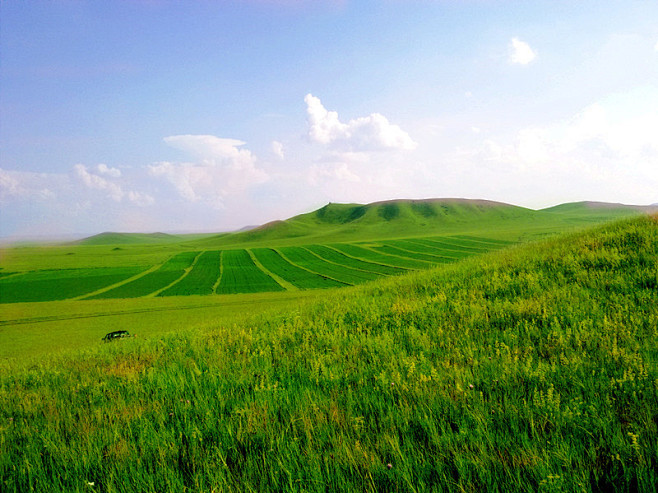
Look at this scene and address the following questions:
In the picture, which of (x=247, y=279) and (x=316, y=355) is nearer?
(x=316, y=355)

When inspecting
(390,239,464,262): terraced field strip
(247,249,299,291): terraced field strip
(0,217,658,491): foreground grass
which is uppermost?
(0,217,658,491): foreground grass

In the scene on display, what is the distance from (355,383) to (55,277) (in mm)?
103796

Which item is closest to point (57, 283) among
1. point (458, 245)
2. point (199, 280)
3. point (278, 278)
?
point (199, 280)

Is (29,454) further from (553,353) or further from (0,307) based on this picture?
(0,307)

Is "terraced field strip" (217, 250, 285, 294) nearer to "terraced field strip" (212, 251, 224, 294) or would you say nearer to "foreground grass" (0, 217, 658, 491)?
"terraced field strip" (212, 251, 224, 294)

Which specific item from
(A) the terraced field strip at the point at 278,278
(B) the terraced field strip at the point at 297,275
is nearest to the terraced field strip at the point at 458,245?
(B) the terraced field strip at the point at 297,275

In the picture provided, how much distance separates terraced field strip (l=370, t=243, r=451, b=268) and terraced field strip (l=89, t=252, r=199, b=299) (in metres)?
59.9

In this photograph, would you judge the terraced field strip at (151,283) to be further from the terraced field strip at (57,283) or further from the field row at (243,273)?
the terraced field strip at (57,283)

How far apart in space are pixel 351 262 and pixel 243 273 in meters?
28.4

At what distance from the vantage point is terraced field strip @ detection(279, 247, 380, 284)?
216ft

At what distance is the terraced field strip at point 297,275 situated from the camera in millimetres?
60994

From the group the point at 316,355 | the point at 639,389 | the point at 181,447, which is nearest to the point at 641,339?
the point at 639,389

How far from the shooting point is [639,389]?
2.92 m

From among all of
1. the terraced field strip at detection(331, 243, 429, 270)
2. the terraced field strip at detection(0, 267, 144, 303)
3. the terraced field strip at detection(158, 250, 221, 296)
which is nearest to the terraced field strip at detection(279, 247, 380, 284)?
the terraced field strip at detection(331, 243, 429, 270)
